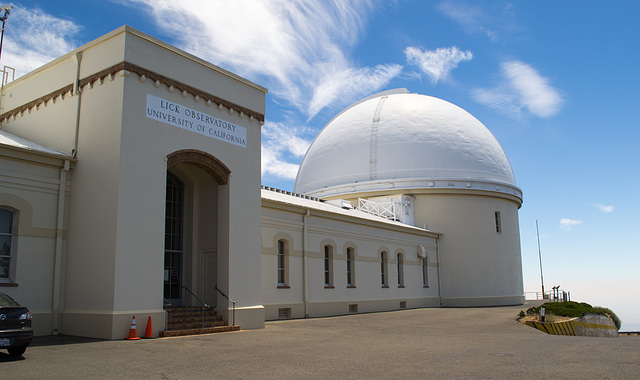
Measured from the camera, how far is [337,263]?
23031mm

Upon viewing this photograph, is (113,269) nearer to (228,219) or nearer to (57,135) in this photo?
(228,219)

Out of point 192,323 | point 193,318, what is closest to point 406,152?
point 193,318

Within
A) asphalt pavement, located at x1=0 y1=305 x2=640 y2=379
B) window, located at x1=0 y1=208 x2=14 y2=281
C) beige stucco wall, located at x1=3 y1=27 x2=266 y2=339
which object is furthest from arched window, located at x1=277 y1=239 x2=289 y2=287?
window, located at x1=0 y1=208 x2=14 y2=281

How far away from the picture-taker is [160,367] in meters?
8.44

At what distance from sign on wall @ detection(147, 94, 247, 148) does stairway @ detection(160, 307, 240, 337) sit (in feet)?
17.3

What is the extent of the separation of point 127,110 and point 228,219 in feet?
14.4

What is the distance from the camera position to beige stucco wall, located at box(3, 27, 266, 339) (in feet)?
42.3

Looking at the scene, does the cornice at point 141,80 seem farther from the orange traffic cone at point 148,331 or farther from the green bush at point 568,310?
the green bush at point 568,310

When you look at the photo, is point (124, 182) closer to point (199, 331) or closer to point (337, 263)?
point (199, 331)

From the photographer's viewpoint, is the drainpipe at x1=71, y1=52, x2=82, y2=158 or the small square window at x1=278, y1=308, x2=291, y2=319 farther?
the small square window at x1=278, y1=308, x2=291, y2=319

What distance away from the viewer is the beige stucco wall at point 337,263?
1944cm

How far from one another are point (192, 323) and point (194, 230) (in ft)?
11.7

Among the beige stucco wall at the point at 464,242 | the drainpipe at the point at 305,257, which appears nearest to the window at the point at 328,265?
the drainpipe at the point at 305,257

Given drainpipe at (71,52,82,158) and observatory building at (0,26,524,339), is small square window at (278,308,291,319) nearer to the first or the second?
observatory building at (0,26,524,339)
